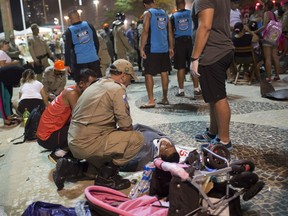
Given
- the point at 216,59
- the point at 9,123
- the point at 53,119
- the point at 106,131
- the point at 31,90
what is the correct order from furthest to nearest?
the point at 9,123
the point at 31,90
the point at 53,119
the point at 216,59
the point at 106,131

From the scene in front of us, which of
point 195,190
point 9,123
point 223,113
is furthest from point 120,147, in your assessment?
point 9,123

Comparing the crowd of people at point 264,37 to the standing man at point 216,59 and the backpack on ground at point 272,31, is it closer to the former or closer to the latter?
the backpack on ground at point 272,31

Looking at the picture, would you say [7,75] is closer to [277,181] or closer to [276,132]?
[276,132]

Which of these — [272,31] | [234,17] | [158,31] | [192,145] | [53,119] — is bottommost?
[192,145]

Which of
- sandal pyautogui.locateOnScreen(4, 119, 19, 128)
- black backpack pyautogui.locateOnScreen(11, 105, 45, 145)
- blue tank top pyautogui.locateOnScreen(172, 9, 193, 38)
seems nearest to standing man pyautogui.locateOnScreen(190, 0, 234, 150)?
black backpack pyautogui.locateOnScreen(11, 105, 45, 145)

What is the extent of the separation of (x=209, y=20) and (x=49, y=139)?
7.42 ft

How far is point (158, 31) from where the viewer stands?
645cm

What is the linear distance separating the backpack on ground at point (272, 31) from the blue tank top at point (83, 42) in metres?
4.28

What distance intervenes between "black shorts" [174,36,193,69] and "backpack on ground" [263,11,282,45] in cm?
212

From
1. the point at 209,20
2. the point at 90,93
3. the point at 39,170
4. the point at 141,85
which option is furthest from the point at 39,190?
the point at 141,85

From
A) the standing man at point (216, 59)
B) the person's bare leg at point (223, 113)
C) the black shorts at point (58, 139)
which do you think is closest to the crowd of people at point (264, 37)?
the standing man at point (216, 59)

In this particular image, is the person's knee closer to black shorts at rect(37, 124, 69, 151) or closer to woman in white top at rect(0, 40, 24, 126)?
black shorts at rect(37, 124, 69, 151)

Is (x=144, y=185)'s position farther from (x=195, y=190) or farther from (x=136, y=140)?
(x=195, y=190)

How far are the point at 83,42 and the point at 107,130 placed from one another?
287cm
